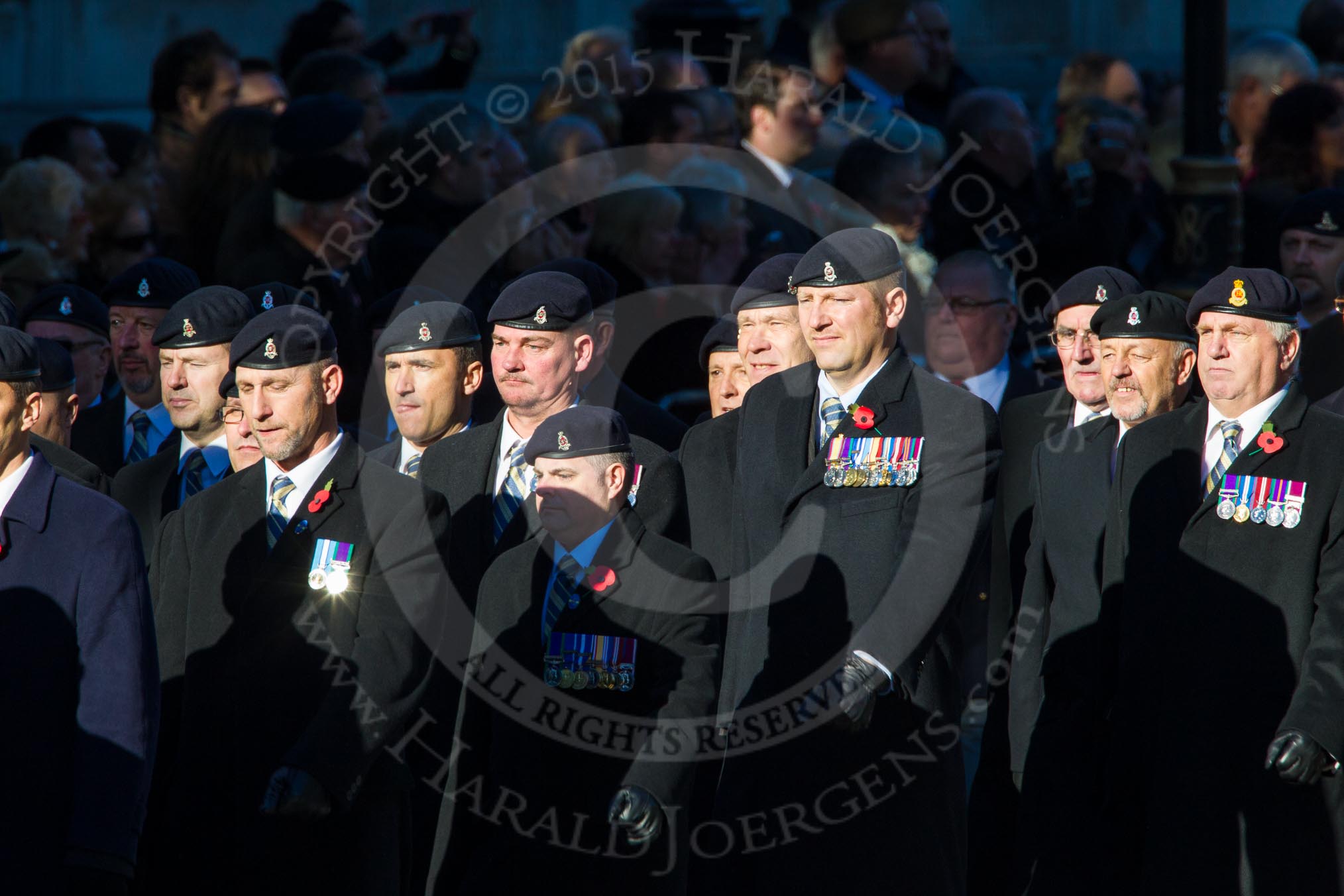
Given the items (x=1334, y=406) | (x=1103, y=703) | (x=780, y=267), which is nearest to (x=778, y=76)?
(x=780, y=267)

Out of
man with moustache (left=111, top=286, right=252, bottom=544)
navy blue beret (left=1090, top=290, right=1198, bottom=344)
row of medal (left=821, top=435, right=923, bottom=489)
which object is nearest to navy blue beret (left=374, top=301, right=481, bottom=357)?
man with moustache (left=111, top=286, right=252, bottom=544)

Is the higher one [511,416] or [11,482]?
[511,416]

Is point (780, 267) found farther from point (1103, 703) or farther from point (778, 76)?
point (778, 76)

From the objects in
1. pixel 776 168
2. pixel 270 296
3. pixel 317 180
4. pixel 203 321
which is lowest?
pixel 203 321

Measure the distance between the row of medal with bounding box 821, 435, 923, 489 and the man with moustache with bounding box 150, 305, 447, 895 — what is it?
118 cm

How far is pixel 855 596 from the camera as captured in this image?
20.4ft

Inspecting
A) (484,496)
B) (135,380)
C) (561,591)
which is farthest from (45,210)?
(561,591)

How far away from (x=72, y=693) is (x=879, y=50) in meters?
6.89

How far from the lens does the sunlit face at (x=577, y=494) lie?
611cm

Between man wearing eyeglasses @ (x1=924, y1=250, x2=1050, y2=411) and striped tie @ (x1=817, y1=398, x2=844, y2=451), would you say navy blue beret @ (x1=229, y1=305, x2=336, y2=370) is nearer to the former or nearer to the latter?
striped tie @ (x1=817, y1=398, x2=844, y2=451)

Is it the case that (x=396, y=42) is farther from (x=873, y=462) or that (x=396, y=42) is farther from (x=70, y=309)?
(x=873, y=462)

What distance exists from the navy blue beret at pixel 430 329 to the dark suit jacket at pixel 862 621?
5.25 ft

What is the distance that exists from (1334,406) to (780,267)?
1.95 metres

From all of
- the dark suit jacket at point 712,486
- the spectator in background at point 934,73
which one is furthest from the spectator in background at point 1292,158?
the dark suit jacket at point 712,486
